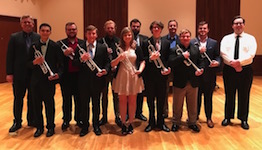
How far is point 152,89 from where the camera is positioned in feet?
11.9

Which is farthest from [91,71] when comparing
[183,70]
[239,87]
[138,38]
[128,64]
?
[239,87]

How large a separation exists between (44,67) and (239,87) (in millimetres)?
2786

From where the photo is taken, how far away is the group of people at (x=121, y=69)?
136 inches

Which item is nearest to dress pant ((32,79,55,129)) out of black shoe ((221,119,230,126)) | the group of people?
the group of people

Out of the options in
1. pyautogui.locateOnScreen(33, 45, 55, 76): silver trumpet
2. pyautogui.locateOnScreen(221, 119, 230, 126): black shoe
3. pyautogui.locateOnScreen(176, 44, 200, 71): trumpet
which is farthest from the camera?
pyautogui.locateOnScreen(221, 119, 230, 126): black shoe

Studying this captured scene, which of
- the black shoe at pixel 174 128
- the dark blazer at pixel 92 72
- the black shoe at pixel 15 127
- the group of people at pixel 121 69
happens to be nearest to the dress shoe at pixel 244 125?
the group of people at pixel 121 69

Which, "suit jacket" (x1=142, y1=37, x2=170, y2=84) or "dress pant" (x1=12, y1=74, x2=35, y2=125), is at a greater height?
"suit jacket" (x1=142, y1=37, x2=170, y2=84)

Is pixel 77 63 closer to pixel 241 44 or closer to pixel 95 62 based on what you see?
pixel 95 62

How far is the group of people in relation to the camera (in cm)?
346

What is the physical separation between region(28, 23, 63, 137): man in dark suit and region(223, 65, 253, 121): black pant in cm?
243

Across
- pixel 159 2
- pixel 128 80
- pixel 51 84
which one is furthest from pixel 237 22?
pixel 159 2

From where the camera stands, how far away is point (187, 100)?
3.73m

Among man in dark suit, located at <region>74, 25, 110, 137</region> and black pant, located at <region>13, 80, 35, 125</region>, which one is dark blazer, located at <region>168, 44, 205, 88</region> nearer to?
man in dark suit, located at <region>74, 25, 110, 137</region>

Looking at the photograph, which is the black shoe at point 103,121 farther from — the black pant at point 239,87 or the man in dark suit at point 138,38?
the black pant at point 239,87
